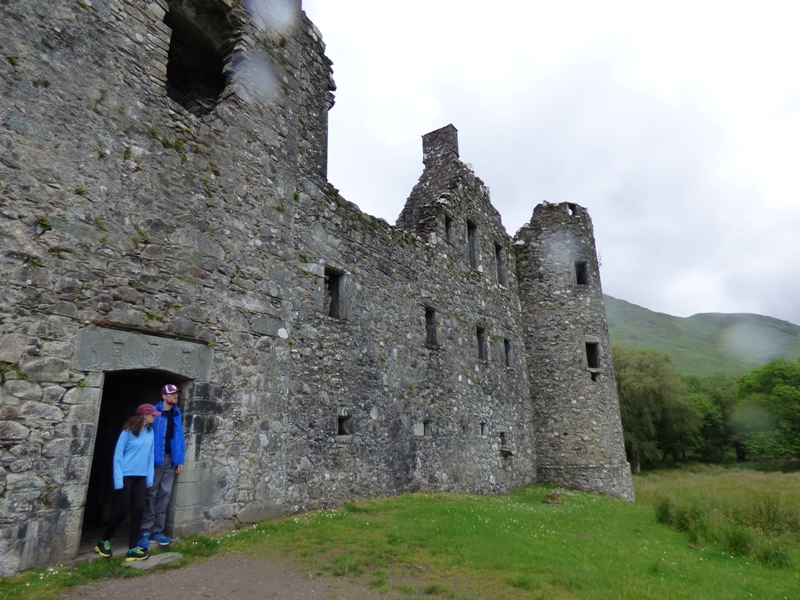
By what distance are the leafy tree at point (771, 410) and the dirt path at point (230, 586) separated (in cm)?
3875

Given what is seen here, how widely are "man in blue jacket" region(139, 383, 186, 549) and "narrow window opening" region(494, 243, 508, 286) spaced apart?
13.5m

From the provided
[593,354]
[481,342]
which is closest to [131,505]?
[481,342]

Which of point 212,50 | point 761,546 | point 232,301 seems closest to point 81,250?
point 232,301

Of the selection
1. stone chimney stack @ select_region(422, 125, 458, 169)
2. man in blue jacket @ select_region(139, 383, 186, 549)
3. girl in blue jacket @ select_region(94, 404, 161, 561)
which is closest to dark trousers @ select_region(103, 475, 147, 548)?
girl in blue jacket @ select_region(94, 404, 161, 561)

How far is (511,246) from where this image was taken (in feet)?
64.2

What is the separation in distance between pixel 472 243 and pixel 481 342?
3.34m

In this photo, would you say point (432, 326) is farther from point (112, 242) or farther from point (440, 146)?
point (112, 242)

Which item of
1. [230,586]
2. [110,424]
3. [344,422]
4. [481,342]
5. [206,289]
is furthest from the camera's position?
[481,342]

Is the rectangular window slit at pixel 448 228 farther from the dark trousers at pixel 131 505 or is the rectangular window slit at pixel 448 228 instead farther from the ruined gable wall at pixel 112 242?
the dark trousers at pixel 131 505

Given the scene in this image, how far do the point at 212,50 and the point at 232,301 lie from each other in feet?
17.6

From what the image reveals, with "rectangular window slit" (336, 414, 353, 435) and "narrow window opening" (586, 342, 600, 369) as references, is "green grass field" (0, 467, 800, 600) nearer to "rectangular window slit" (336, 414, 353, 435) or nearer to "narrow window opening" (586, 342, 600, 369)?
"rectangular window slit" (336, 414, 353, 435)

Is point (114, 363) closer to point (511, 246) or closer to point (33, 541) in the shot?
point (33, 541)

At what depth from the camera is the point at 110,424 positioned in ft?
26.9

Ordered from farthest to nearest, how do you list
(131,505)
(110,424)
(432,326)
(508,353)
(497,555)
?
(508,353)
(432,326)
(110,424)
(497,555)
(131,505)
